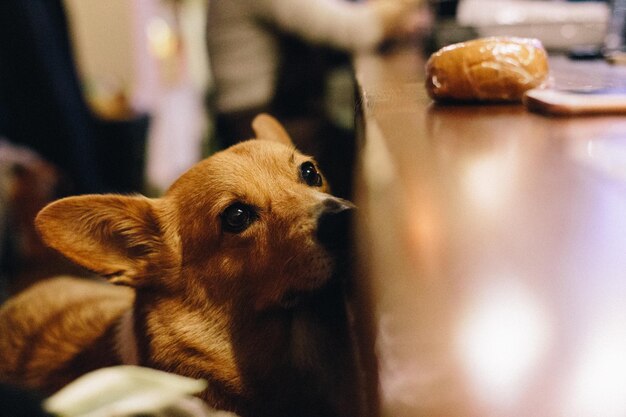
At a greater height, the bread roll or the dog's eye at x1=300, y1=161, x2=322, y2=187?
the bread roll

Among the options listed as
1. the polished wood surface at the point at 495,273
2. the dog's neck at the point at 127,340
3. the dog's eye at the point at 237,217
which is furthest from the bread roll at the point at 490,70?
the dog's neck at the point at 127,340

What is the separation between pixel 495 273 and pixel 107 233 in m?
0.81

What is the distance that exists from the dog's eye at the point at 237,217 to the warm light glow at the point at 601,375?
2.33 ft

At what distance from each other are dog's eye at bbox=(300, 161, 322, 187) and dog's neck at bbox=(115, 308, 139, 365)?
449 millimetres

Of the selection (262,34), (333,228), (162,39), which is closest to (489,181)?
(333,228)

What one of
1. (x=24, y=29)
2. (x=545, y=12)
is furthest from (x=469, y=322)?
(x=24, y=29)

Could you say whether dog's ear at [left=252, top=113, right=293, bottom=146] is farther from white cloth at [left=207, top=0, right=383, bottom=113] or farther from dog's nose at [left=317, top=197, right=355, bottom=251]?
white cloth at [left=207, top=0, right=383, bottom=113]

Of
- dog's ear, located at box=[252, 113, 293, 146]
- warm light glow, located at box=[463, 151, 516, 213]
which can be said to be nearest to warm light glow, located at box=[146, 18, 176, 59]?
dog's ear, located at box=[252, 113, 293, 146]

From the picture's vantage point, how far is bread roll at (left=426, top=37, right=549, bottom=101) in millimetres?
893

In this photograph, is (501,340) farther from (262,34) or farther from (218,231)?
(262,34)

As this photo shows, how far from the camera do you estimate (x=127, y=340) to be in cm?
102

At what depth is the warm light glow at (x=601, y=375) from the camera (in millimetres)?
248

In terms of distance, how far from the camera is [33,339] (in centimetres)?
125

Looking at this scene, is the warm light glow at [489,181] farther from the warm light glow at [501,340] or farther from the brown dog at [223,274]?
the brown dog at [223,274]
